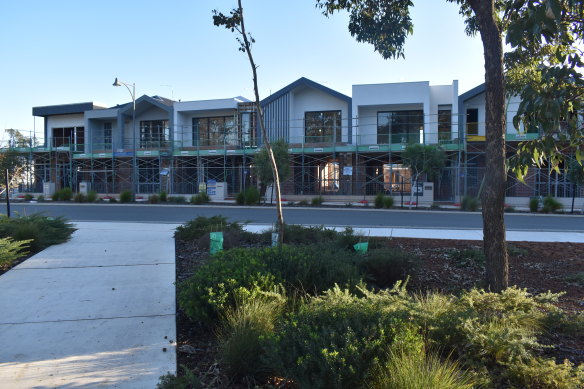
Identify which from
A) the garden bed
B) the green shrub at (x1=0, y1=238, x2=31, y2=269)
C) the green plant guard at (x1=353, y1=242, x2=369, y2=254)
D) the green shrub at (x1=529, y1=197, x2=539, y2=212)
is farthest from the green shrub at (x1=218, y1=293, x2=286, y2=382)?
the green shrub at (x1=529, y1=197, x2=539, y2=212)

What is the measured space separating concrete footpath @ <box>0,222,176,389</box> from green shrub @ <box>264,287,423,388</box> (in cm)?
118

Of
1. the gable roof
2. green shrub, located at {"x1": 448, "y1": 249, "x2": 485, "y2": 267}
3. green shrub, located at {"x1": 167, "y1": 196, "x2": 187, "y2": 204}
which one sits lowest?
green shrub, located at {"x1": 448, "y1": 249, "x2": 485, "y2": 267}

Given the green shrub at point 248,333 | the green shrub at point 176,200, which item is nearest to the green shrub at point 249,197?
the green shrub at point 176,200

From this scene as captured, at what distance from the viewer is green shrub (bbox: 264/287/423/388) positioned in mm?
2975

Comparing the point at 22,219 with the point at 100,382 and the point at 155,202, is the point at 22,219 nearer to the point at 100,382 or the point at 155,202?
the point at 100,382

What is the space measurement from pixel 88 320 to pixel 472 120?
1166 inches

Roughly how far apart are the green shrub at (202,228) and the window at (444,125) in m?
21.2

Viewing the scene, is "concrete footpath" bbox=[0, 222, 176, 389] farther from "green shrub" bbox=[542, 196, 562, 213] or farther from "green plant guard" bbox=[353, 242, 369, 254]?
"green shrub" bbox=[542, 196, 562, 213]

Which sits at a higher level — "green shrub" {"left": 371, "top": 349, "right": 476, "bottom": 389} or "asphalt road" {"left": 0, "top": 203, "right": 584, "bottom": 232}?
"green shrub" {"left": 371, "top": 349, "right": 476, "bottom": 389}

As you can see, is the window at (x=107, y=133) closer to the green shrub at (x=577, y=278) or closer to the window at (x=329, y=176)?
the window at (x=329, y=176)

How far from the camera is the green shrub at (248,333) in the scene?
3.65 meters

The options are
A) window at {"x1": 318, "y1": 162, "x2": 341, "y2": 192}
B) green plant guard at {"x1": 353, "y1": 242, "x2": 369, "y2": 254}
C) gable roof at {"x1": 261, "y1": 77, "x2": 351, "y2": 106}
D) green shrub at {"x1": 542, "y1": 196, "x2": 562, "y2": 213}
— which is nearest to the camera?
green plant guard at {"x1": 353, "y1": 242, "x2": 369, "y2": 254}

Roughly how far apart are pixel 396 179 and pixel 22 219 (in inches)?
967

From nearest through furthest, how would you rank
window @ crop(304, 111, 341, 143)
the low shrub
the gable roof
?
1. the low shrub
2. the gable roof
3. window @ crop(304, 111, 341, 143)
